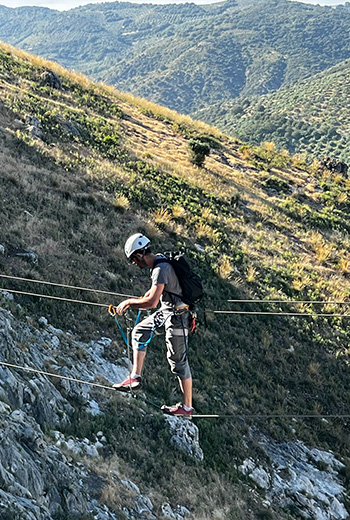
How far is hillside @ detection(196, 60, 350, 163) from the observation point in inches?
4149

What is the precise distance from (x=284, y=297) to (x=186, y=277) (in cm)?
931

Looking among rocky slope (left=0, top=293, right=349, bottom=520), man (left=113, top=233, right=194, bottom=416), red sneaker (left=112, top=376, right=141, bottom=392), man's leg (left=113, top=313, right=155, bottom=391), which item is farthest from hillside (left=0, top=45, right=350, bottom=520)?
man (left=113, top=233, right=194, bottom=416)

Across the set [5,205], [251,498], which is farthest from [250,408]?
[5,205]

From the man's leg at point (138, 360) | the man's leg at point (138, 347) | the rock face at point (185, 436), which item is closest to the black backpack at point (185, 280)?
the man's leg at point (138, 347)

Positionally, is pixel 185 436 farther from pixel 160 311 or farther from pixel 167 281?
pixel 167 281

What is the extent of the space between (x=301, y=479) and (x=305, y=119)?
398ft

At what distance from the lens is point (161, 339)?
10.4m

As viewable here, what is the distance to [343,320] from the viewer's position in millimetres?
14828

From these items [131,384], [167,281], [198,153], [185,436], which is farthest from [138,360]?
[198,153]

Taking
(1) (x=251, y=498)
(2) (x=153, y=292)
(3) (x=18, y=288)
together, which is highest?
(2) (x=153, y=292)

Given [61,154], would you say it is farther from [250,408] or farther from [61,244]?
[250,408]

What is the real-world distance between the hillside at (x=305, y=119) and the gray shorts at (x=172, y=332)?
95724 mm

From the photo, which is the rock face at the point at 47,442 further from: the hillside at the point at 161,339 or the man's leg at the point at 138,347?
the man's leg at the point at 138,347

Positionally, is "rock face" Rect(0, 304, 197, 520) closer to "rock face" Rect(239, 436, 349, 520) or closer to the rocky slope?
the rocky slope
